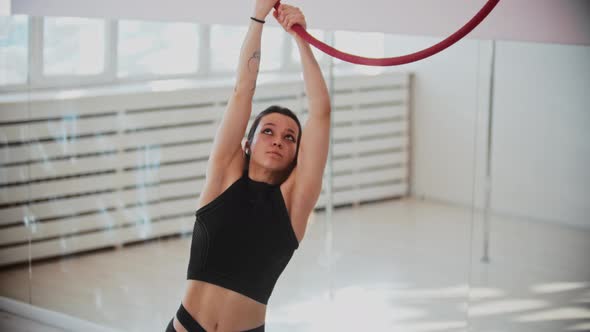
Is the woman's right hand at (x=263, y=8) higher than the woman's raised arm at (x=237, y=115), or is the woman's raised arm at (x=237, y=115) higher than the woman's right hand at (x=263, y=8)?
the woman's right hand at (x=263, y=8)

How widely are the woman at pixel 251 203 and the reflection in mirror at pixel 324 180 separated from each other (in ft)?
0.05

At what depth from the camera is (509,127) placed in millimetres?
3287

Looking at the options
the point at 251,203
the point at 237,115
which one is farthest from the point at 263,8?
the point at 251,203

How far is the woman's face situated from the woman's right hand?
310 millimetres

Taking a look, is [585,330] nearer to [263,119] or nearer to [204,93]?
[263,119]

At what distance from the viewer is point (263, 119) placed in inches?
115

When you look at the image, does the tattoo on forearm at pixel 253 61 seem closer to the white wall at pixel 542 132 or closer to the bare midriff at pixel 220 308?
the bare midriff at pixel 220 308

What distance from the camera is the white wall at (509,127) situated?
3.17 m

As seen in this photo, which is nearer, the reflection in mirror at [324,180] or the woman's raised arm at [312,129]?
the woman's raised arm at [312,129]

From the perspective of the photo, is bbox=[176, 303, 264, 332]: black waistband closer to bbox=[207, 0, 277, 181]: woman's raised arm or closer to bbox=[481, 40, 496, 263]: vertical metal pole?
bbox=[207, 0, 277, 181]: woman's raised arm

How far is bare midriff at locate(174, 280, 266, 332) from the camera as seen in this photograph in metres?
2.85

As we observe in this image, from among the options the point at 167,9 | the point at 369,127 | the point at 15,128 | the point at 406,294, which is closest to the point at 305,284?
the point at 406,294

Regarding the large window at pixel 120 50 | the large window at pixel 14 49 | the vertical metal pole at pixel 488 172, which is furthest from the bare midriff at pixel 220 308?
the large window at pixel 14 49

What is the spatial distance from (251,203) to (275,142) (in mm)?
198
